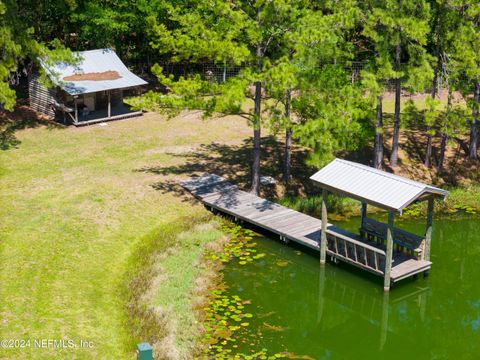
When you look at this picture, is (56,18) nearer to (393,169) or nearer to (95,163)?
(95,163)

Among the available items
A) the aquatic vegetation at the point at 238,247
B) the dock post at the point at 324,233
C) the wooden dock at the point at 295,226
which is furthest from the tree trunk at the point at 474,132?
the aquatic vegetation at the point at 238,247

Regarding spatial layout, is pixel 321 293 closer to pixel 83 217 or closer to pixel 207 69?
pixel 83 217

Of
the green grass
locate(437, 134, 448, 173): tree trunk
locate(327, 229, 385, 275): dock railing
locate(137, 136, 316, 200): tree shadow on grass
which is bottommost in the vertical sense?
the green grass

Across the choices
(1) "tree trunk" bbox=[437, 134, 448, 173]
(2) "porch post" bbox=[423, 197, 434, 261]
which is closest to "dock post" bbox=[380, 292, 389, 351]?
(2) "porch post" bbox=[423, 197, 434, 261]

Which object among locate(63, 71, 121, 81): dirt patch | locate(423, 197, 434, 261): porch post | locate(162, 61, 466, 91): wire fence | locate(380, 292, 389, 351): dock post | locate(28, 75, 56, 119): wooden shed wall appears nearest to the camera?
locate(380, 292, 389, 351): dock post

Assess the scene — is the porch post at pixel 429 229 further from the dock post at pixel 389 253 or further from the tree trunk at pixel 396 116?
the tree trunk at pixel 396 116

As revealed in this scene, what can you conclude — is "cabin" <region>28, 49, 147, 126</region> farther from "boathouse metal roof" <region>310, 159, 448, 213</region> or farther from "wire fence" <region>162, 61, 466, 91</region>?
"boathouse metal roof" <region>310, 159, 448, 213</region>
